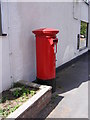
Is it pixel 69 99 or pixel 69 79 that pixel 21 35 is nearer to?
pixel 69 99

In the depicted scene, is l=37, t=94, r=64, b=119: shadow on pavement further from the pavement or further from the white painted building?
the white painted building

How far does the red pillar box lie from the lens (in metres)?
3.41

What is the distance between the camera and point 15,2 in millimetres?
3287

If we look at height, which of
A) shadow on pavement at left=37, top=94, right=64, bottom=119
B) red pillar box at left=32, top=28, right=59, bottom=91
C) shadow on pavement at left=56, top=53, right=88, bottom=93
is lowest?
shadow on pavement at left=37, top=94, right=64, bottom=119

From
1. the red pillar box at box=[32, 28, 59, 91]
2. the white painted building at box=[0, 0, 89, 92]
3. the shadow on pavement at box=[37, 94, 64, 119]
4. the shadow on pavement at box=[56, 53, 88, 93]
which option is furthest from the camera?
the shadow on pavement at box=[56, 53, 88, 93]

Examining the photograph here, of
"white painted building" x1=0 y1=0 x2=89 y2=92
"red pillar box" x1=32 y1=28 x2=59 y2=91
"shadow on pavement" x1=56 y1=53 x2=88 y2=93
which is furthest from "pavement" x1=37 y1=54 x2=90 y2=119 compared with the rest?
"white painted building" x1=0 y1=0 x2=89 y2=92

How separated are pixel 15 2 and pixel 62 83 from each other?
262cm

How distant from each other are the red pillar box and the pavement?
469 mm

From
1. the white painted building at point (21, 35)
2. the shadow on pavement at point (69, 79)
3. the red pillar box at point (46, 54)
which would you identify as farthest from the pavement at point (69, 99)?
the white painted building at point (21, 35)

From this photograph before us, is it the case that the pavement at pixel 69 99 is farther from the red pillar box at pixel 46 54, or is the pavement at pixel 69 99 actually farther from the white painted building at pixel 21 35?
A: the white painted building at pixel 21 35

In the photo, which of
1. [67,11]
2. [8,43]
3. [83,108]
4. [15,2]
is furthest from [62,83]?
[67,11]

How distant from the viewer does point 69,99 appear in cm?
344

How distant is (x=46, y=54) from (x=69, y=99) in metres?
1.18

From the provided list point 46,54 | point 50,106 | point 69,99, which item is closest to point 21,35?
point 46,54
